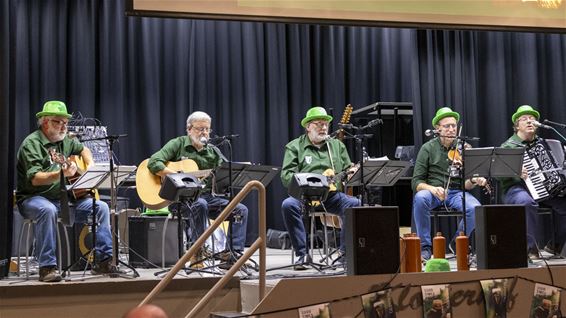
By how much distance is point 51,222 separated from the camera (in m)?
5.93

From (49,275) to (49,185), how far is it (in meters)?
0.90

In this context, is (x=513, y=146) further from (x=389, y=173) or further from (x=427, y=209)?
(x=389, y=173)

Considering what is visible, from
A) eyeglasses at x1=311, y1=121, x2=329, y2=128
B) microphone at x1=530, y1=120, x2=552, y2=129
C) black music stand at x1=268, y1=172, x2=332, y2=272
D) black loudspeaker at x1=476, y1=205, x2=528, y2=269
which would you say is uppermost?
eyeglasses at x1=311, y1=121, x2=329, y2=128

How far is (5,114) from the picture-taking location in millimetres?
5973

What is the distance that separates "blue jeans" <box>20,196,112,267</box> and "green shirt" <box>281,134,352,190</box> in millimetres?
1677

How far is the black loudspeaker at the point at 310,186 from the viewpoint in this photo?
6375 mm

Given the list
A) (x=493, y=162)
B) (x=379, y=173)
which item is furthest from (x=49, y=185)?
(x=493, y=162)

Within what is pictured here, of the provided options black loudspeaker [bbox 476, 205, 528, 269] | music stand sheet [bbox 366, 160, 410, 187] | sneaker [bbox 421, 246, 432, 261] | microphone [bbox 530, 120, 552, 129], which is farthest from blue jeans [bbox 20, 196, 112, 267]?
microphone [bbox 530, 120, 552, 129]

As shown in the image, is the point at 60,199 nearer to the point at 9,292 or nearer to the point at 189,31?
the point at 9,292

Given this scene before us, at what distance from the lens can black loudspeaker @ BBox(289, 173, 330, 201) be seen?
6.38 m

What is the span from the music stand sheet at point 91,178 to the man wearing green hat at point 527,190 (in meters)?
3.60

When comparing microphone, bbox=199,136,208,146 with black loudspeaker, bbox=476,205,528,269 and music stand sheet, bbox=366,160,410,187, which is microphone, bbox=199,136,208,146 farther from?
black loudspeaker, bbox=476,205,528,269

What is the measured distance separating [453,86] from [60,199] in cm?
649

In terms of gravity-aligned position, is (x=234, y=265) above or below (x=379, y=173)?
below
